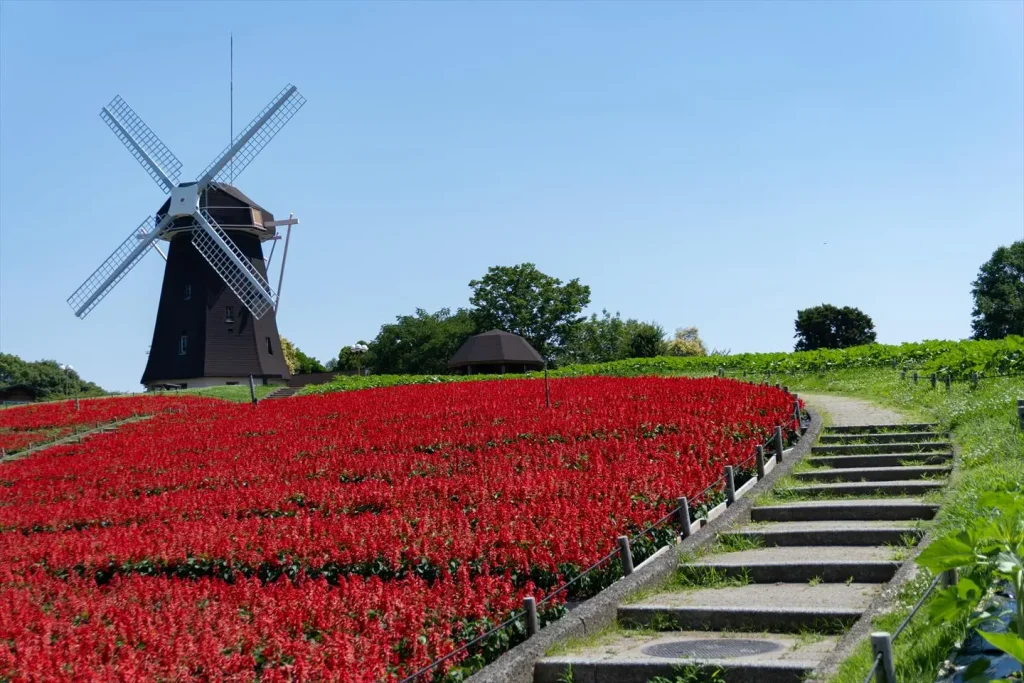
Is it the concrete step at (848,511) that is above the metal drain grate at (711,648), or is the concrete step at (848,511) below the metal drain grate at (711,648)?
above

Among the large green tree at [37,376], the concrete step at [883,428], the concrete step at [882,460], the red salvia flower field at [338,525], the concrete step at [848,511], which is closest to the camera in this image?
the red salvia flower field at [338,525]

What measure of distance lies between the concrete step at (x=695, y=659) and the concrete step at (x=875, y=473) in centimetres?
603

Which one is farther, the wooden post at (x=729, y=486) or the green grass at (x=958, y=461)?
the wooden post at (x=729, y=486)

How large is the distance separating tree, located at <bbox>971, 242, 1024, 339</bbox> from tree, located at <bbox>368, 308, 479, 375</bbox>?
35266mm

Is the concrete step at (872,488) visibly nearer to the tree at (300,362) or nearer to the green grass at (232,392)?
the green grass at (232,392)

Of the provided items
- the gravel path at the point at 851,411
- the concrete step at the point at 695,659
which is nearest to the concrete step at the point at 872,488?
the gravel path at the point at 851,411

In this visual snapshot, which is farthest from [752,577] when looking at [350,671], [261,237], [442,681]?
[261,237]

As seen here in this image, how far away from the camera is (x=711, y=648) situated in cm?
781

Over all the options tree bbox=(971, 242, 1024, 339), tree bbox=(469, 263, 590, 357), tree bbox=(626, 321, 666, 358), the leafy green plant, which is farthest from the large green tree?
the leafy green plant

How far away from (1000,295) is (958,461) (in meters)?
59.3

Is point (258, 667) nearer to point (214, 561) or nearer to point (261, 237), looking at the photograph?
point (214, 561)

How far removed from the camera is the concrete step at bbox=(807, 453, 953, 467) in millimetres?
13938

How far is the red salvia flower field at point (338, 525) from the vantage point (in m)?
7.81

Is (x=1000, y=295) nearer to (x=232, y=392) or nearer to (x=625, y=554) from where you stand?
(x=232, y=392)
